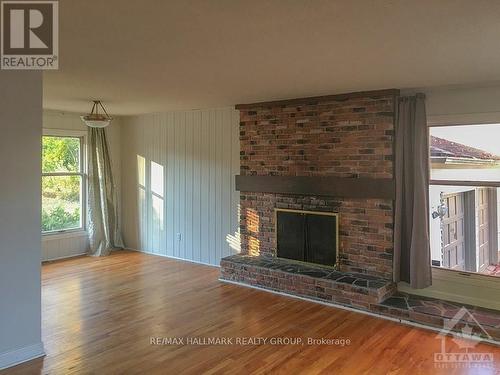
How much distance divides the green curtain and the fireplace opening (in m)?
3.29

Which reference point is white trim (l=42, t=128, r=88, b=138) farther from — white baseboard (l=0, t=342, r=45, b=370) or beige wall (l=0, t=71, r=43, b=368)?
white baseboard (l=0, t=342, r=45, b=370)

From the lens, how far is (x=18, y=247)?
9.91 feet

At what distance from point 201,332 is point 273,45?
2.49 m

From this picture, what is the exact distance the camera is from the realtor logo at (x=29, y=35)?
2.25m

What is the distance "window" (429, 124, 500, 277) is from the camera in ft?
13.5

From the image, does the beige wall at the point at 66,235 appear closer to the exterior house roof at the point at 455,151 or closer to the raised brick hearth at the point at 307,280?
the raised brick hearth at the point at 307,280

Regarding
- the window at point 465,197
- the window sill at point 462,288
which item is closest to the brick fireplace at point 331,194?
→ the window sill at point 462,288

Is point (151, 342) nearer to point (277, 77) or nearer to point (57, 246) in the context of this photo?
point (277, 77)

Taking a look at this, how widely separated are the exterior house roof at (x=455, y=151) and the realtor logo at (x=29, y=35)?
3754 millimetres

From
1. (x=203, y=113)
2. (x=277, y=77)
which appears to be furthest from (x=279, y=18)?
(x=203, y=113)

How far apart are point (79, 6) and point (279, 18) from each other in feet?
3.43

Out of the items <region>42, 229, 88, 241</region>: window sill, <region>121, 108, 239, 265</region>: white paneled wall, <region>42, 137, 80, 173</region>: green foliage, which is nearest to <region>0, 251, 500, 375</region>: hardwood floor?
<region>121, 108, 239, 265</region>: white paneled wall

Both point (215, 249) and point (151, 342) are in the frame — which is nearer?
point (151, 342)

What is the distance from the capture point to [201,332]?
3666mm
